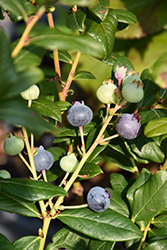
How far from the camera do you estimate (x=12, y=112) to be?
1.06 feet

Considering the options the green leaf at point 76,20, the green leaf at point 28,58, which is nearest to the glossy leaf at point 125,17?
the green leaf at point 76,20

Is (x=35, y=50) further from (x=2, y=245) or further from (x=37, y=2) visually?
(x=2, y=245)

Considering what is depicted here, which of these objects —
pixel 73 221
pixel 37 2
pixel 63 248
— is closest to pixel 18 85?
pixel 37 2

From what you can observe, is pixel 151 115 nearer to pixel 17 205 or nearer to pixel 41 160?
pixel 41 160

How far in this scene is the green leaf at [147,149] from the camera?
2.10 ft

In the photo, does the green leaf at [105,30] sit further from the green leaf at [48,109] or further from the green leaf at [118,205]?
the green leaf at [118,205]

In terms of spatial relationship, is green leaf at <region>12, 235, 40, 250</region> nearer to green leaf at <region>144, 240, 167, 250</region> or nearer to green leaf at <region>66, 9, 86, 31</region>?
green leaf at <region>144, 240, 167, 250</region>

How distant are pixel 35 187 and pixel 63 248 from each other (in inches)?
10.5

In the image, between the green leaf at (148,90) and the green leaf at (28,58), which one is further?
the green leaf at (148,90)

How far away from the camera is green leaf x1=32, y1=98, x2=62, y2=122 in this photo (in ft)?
2.17

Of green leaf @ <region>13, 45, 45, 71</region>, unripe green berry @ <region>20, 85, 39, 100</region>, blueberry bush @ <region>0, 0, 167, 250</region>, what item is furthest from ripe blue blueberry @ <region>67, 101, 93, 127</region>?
green leaf @ <region>13, 45, 45, 71</region>

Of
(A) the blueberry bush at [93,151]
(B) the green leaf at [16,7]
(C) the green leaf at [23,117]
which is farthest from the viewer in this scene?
(A) the blueberry bush at [93,151]

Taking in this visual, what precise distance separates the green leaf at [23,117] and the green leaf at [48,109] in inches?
12.9

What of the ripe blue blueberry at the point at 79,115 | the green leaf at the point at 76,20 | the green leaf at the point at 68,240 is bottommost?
the green leaf at the point at 68,240
